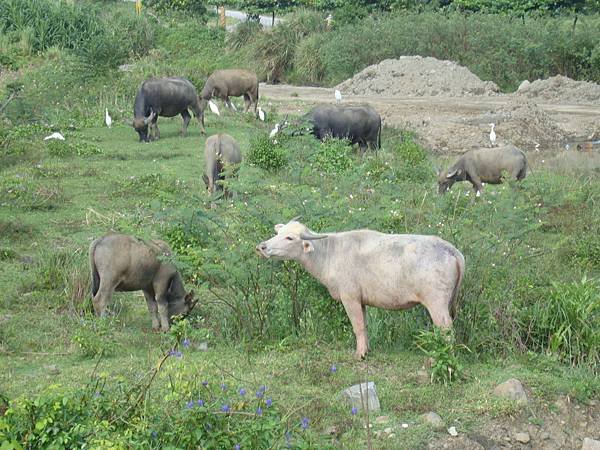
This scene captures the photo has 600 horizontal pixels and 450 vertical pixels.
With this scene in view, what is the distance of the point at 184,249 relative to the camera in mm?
9797

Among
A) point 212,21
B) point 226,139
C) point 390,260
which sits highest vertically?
point 390,260

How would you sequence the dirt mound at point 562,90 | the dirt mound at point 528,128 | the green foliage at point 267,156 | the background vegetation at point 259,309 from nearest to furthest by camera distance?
the background vegetation at point 259,309
the green foliage at point 267,156
the dirt mound at point 528,128
the dirt mound at point 562,90

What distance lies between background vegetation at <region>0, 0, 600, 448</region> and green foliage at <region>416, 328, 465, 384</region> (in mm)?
23

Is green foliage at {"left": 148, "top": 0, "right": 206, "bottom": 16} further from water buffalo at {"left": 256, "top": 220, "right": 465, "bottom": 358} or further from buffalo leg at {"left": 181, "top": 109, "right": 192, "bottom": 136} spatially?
water buffalo at {"left": 256, "top": 220, "right": 465, "bottom": 358}

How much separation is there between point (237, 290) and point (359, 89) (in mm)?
23928

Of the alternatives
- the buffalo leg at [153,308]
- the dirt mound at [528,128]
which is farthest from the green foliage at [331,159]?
the dirt mound at [528,128]

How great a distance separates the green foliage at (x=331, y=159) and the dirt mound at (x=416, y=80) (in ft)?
48.3

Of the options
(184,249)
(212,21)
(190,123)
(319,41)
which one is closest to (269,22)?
(212,21)

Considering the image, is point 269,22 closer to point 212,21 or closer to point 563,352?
point 212,21

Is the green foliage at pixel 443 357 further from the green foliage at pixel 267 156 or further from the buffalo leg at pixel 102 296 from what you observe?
the green foliage at pixel 267 156

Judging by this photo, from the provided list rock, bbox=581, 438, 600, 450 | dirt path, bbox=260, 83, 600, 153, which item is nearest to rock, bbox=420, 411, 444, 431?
rock, bbox=581, 438, 600, 450

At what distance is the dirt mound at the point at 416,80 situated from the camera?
31.5 m

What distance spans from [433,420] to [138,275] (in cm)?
373

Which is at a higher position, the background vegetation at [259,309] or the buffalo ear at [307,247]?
the buffalo ear at [307,247]
